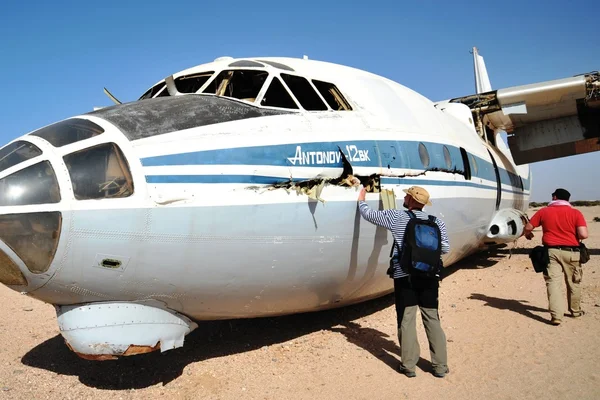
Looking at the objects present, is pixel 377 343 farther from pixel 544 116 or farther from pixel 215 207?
pixel 544 116

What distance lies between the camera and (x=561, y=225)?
7094mm

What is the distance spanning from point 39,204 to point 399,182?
12.7ft

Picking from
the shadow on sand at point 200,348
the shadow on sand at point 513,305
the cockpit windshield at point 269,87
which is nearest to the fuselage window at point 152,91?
the cockpit windshield at point 269,87

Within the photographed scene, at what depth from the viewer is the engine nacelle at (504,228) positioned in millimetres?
9969

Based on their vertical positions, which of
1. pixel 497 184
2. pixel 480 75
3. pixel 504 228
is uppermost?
pixel 480 75

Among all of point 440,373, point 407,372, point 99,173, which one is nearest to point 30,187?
point 99,173

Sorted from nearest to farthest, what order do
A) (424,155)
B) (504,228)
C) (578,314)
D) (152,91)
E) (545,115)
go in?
(152,91)
(424,155)
(578,314)
(504,228)
(545,115)

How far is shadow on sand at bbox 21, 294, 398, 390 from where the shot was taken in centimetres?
531

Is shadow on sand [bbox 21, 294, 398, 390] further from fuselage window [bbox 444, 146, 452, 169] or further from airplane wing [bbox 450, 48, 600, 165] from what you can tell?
airplane wing [bbox 450, 48, 600, 165]

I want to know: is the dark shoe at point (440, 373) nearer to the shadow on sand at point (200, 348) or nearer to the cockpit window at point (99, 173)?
the shadow on sand at point (200, 348)

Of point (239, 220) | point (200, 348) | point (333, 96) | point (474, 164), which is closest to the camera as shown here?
point (239, 220)

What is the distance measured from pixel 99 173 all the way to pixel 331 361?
338cm

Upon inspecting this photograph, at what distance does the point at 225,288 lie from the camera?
4.63 metres

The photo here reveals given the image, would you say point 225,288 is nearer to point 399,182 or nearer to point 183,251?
point 183,251
